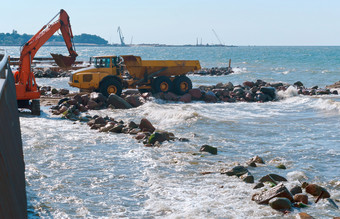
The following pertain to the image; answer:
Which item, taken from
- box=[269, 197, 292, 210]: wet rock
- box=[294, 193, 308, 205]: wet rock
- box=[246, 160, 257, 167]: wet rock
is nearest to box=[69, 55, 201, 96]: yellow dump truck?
box=[246, 160, 257, 167]: wet rock

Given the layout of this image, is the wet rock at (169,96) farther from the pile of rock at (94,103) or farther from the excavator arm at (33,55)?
the excavator arm at (33,55)

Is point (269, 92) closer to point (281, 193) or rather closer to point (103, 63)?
point (103, 63)

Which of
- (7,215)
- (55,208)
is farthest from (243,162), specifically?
(7,215)

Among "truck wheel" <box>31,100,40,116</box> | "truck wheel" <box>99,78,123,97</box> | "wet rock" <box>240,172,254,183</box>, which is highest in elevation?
"truck wheel" <box>99,78,123,97</box>

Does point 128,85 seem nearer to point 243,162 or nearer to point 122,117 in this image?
point 122,117

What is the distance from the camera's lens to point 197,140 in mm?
13047

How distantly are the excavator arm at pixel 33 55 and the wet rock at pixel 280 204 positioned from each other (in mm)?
11242

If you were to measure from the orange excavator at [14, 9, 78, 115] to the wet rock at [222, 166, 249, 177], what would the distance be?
31.0 ft

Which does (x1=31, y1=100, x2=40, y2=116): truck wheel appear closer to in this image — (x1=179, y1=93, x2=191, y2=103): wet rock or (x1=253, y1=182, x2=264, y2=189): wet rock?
(x1=179, y1=93, x2=191, y2=103): wet rock

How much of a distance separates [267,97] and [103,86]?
9.20m

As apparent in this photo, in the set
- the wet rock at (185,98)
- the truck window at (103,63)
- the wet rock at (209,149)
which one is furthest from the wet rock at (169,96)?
the wet rock at (209,149)

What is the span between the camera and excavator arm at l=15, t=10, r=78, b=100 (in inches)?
642

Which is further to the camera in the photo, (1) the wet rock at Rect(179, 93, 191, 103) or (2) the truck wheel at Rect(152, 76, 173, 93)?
(2) the truck wheel at Rect(152, 76, 173, 93)

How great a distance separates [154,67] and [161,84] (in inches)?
37.0
